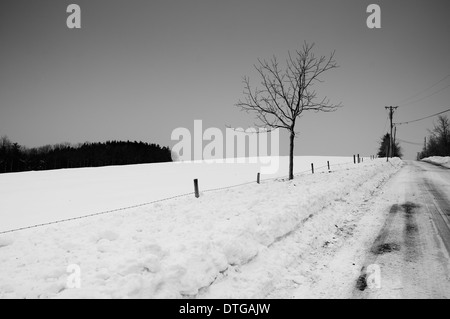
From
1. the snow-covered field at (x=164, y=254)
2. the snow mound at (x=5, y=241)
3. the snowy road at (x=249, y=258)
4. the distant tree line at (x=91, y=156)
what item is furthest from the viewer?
the distant tree line at (x=91, y=156)

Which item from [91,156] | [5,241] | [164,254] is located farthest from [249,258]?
[91,156]

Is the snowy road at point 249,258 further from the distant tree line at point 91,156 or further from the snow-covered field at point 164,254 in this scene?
the distant tree line at point 91,156

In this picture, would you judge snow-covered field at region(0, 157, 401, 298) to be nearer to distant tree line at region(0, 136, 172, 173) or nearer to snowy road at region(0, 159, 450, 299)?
snowy road at region(0, 159, 450, 299)

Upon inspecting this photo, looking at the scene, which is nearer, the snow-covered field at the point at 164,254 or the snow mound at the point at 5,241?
the snow-covered field at the point at 164,254

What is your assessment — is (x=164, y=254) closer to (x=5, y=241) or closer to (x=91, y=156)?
(x=5, y=241)

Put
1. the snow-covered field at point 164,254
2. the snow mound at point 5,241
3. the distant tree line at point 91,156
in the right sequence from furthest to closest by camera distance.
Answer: the distant tree line at point 91,156 → the snow mound at point 5,241 → the snow-covered field at point 164,254

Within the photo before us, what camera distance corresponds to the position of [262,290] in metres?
4.57

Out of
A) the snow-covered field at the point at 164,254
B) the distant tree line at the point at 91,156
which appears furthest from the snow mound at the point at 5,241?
the distant tree line at the point at 91,156

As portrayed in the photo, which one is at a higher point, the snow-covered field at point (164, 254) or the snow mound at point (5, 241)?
the snow-covered field at point (164, 254)

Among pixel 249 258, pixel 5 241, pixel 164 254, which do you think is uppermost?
pixel 164 254

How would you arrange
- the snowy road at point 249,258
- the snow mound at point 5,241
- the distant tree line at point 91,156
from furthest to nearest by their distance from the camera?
the distant tree line at point 91,156, the snow mound at point 5,241, the snowy road at point 249,258

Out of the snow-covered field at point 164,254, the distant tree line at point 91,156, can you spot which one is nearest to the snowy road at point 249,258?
the snow-covered field at point 164,254

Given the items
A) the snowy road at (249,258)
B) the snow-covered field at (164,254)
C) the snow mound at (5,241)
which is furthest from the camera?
the snow mound at (5,241)
